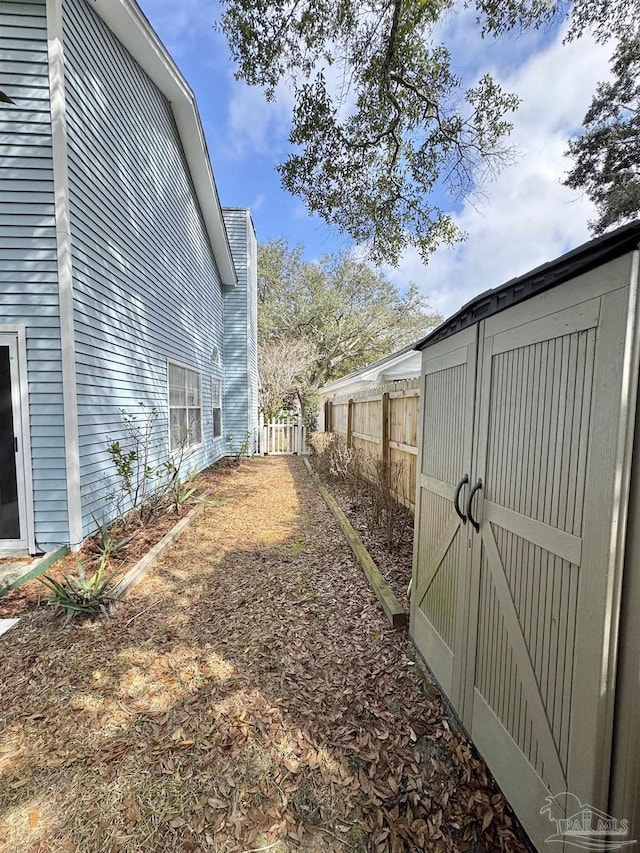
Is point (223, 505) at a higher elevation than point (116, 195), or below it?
below

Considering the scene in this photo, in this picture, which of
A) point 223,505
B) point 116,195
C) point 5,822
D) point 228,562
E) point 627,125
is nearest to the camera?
point 5,822

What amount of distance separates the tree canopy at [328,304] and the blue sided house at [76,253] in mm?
17103

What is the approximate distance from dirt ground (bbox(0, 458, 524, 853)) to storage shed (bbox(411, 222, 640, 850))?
13.7 inches

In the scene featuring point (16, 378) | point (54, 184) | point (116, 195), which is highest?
point (116, 195)

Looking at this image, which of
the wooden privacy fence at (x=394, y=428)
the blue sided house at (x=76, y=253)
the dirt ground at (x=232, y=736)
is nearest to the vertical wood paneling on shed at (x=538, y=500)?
the dirt ground at (x=232, y=736)

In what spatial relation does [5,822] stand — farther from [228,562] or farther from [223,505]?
[223,505]

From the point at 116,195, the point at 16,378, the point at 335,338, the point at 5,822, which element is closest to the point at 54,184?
the point at 116,195

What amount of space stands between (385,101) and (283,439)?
1099 centimetres

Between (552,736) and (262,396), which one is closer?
(552,736)

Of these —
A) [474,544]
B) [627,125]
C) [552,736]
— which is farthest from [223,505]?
[627,125]

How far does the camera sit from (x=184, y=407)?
26.8 feet

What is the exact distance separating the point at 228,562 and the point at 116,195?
5.19 m

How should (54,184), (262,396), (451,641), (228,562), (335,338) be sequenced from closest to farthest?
(451,641) → (54,184) → (228,562) → (262,396) → (335,338)

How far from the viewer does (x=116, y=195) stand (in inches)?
205
